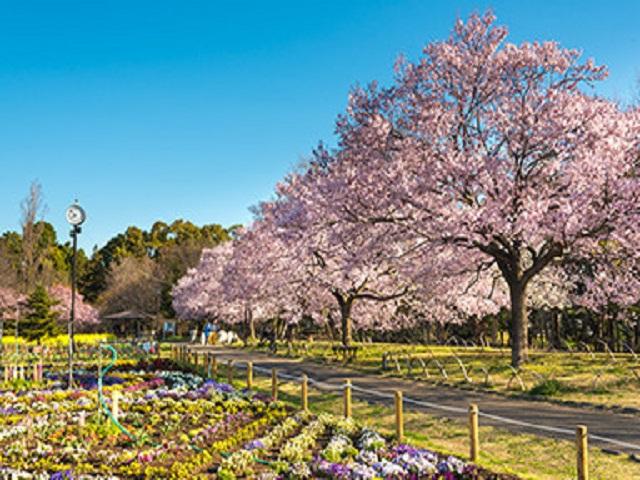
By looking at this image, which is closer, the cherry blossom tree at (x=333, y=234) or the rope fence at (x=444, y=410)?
the rope fence at (x=444, y=410)

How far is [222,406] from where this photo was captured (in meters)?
14.7

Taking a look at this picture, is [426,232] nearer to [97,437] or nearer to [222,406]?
[222,406]

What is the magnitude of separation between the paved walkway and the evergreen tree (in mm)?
34728

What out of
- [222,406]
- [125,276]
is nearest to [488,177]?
[222,406]

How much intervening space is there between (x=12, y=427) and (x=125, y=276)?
61.2 m

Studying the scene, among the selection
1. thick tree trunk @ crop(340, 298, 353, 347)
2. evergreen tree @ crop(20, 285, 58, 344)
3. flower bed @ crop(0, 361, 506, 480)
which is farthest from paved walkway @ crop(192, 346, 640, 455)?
evergreen tree @ crop(20, 285, 58, 344)

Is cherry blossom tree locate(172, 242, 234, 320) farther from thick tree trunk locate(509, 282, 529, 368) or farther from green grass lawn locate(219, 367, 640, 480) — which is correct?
green grass lawn locate(219, 367, 640, 480)

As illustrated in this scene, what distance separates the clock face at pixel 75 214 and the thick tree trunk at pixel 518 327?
14505mm

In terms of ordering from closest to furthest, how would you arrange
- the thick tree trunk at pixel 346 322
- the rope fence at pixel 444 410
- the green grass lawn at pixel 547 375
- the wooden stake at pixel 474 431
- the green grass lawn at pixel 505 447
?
1. the rope fence at pixel 444 410
2. the green grass lawn at pixel 505 447
3. the wooden stake at pixel 474 431
4. the green grass lawn at pixel 547 375
5. the thick tree trunk at pixel 346 322

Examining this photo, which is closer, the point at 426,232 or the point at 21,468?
the point at 21,468

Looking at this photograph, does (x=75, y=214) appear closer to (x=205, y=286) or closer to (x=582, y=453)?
(x=582, y=453)

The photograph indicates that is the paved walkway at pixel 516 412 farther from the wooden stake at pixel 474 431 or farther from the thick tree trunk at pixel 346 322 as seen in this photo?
the thick tree trunk at pixel 346 322

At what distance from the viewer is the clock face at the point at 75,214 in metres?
19.3

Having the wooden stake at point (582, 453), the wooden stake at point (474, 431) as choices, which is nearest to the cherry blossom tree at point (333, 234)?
the wooden stake at point (474, 431)
